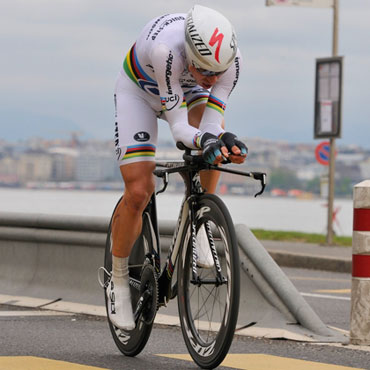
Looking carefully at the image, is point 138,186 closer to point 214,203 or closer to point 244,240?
point 214,203

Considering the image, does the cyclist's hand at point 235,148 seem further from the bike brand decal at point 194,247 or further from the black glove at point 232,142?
the bike brand decal at point 194,247

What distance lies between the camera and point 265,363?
18.3 ft

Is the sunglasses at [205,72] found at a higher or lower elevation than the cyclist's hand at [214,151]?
higher

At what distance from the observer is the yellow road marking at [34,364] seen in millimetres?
5348

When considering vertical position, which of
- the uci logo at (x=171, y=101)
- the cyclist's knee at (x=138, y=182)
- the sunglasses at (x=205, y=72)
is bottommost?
the cyclist's knee at (x=138, y=182)

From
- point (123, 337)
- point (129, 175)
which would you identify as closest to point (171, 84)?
point (129, 175)

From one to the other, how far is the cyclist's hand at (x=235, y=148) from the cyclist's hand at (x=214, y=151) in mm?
39

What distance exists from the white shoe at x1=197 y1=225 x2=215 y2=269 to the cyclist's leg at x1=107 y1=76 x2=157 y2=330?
0.67m

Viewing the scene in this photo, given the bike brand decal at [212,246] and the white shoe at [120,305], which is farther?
the white shoe at [120,305]

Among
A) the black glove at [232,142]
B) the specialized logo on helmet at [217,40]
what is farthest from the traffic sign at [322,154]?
the black glove at [232,142]

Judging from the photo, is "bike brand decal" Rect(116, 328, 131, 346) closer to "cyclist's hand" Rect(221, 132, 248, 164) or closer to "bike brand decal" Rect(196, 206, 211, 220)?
"bike brand decal" Rect(196, 206, 211, 220)

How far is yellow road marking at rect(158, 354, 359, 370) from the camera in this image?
544 centimetres

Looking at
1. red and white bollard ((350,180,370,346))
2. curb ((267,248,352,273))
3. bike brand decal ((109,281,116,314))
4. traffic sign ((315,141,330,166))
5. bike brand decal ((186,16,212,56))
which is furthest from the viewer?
traffic sign ((315,141,330,166))

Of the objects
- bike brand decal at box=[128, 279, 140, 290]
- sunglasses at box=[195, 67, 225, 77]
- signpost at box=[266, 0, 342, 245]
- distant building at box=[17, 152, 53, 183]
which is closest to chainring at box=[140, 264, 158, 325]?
bike brand decal at box=[128, 279, 140, 290]
